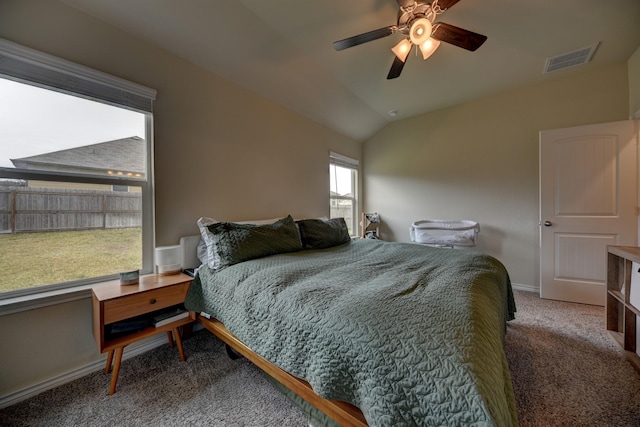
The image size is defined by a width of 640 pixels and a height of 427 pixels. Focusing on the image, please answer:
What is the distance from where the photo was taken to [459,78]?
9.00ft

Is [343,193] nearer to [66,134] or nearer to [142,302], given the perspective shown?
[142,302]

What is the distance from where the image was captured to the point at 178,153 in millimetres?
2020

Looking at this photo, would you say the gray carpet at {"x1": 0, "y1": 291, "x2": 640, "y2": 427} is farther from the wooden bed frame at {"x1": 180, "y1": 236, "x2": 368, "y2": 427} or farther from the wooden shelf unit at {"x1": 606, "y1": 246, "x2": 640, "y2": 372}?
the wooden bed frame at {"x1": 180, "y1": 236, "x2": 368, "y2": 427}

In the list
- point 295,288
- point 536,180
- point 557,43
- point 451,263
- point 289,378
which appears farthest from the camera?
point 536,180

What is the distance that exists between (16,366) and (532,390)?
3.10 meters

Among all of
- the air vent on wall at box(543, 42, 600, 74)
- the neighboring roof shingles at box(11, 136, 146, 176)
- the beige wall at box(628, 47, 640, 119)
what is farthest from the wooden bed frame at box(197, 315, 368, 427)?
the beige wall at box(628, 47, 640, 119)

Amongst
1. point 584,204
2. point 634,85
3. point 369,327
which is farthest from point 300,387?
point 634,85

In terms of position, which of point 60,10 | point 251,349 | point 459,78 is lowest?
point 251,349

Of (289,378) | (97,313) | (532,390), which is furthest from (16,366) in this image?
(532,390)

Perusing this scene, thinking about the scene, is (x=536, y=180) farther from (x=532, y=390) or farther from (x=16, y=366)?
(x=16, y=366)

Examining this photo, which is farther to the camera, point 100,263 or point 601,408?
point 100,263

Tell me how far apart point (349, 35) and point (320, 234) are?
75.2 inches

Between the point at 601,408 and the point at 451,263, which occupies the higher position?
the point at 451,263

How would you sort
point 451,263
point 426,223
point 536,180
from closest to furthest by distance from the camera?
1. point 451,263
2. point 536,180
3. point 426,223
